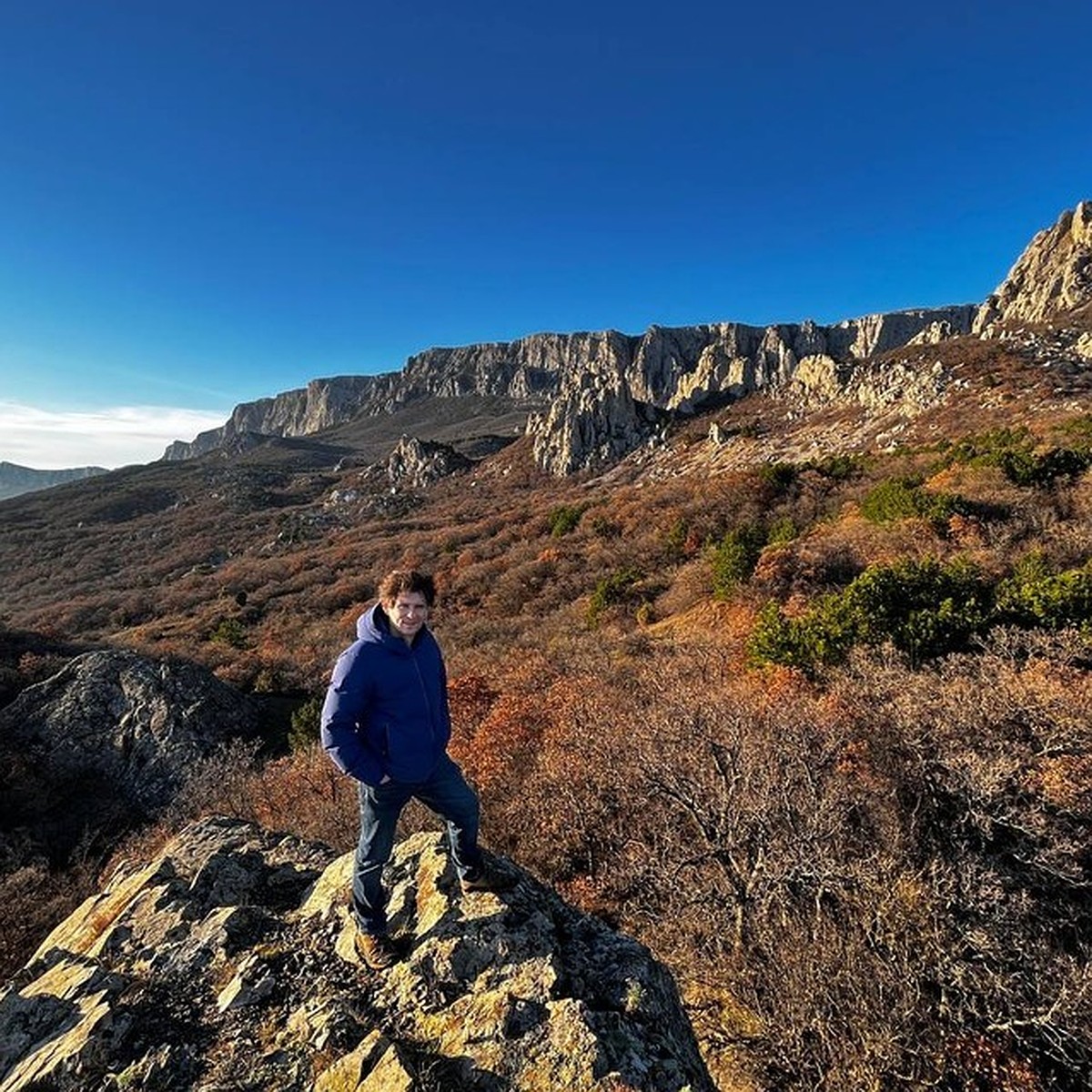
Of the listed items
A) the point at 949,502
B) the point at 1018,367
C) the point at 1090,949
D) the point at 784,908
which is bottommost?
the point at 1090,949

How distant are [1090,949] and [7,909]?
10.5 metres

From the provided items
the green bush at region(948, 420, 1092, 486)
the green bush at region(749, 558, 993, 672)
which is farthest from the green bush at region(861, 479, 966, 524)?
the green bush at region(749, 558, 993, 672)

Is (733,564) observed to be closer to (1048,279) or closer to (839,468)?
(839,468)

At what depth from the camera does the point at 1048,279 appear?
2761 inches

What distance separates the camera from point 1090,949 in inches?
168

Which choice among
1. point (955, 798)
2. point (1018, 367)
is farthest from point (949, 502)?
point (1018, 367)

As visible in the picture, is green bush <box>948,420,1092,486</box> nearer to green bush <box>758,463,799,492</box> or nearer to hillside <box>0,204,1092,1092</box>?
hillside <box>0,204,1092,1092</box>

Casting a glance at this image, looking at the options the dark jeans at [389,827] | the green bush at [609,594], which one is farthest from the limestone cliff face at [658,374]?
the dark jeans at [389,827]

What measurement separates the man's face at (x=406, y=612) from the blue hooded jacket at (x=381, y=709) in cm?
7

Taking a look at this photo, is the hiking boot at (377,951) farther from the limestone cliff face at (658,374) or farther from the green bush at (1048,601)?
the limestone cliff face at (658,374)

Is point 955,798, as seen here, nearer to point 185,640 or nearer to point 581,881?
point 581,881

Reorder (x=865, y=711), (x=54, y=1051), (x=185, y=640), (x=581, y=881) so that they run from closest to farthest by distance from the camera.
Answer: (x=54, y=1051), (x=581, y=881), (x=865, y=711), (x=185, y=640)

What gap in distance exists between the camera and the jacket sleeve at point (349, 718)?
11.2 ft

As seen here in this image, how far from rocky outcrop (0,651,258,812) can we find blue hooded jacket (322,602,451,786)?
11.2m
